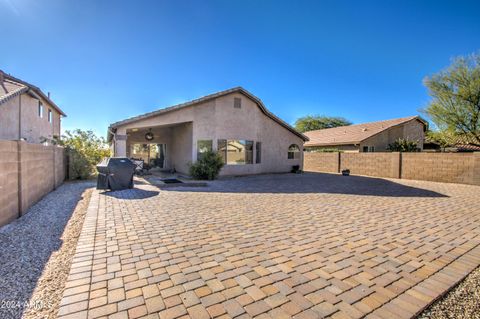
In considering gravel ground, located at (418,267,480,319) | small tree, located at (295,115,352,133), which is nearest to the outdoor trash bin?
gravel ground, located at (418,267,480,319)

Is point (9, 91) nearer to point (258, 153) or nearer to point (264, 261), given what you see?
point (258, 153)

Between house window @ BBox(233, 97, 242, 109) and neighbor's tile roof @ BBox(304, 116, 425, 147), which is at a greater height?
house window @ BBox(233, 97, 242, 109)

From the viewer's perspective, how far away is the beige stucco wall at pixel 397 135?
78.5ft

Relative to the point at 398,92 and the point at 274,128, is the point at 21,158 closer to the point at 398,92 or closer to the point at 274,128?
the point at 274,128

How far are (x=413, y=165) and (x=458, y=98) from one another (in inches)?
330

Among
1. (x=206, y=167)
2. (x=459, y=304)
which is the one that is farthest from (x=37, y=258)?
(x=206, y=167)

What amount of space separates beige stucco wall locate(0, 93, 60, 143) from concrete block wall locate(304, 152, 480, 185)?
71.3 feet

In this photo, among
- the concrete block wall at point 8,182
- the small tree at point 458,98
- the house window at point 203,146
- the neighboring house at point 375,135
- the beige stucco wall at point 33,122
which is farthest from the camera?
the neighboring house at point 375,135

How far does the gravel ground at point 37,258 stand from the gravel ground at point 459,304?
4037 mm

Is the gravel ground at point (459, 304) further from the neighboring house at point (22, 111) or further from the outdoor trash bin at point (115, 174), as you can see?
the neighboring house at point (22, 111)

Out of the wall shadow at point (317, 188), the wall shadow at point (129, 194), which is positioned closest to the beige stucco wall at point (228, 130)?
the wall shadow at point (317, 188)

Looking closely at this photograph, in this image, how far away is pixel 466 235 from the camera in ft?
17.2

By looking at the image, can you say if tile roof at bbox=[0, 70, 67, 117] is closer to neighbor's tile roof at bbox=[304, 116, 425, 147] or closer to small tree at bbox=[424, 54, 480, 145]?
neighbor's tile roof at bbox=[304, 116, 425, 147]

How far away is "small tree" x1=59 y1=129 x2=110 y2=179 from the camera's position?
13469mm
